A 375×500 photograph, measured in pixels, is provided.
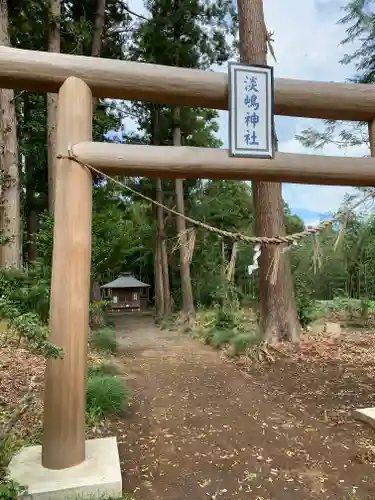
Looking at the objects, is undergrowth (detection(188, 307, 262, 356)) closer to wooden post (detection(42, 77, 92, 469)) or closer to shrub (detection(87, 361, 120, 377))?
shrub (detection(87, 361, 120, 377))

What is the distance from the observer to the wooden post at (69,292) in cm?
232

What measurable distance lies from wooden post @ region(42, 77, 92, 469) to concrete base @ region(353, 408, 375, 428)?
2.32 metres

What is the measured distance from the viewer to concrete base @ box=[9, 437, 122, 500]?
2.05 metres

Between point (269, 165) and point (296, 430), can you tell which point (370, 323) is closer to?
point (296, 430)

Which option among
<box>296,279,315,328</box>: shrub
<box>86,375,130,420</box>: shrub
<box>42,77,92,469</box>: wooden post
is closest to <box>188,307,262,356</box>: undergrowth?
<box>296,279,315,328</box>: shrub

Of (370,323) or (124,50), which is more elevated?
(124,50)

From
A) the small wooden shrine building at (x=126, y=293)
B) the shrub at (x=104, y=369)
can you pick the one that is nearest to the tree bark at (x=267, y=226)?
the shrub at (x=104, y=369)

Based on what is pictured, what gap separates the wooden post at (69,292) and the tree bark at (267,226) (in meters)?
3.96

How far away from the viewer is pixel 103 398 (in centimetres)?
352

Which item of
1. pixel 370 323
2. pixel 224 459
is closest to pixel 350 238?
pixel 370 323

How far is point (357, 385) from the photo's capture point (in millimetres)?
4285

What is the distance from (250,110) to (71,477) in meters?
2.64

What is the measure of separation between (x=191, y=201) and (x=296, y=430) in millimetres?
12237

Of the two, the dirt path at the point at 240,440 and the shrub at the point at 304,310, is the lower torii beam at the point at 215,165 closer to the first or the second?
the dirt path at the point at 240,440
